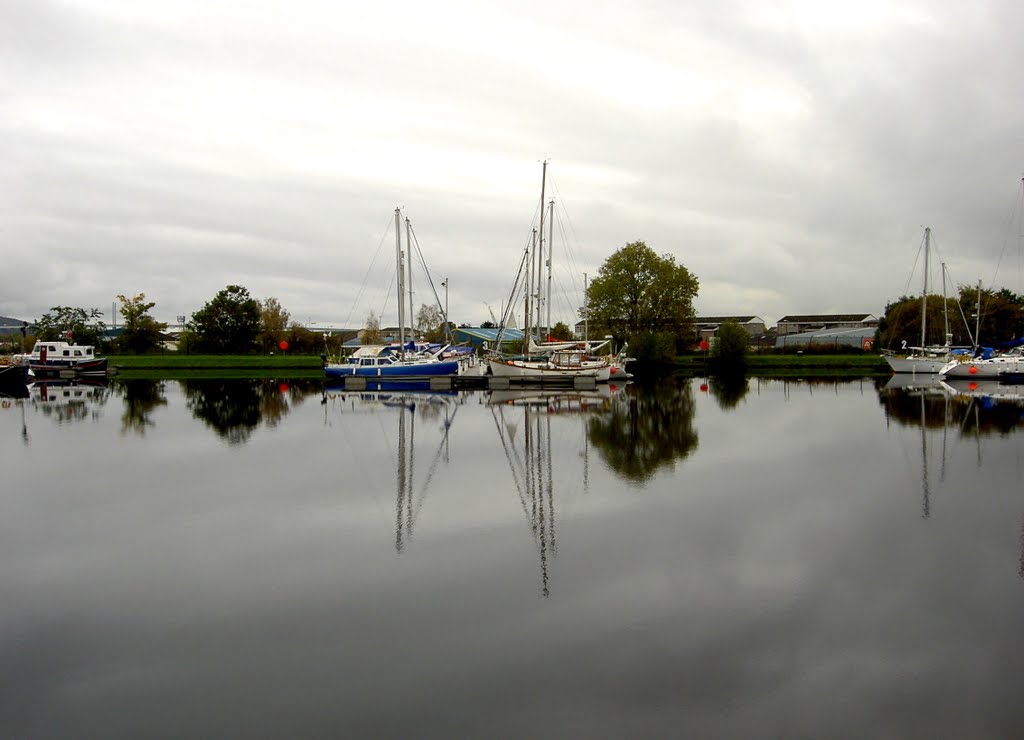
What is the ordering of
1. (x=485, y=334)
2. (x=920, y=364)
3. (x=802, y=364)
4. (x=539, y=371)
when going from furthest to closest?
1. (x=485, y=334)
2. (x=802, y=364)
3. (x=920, y=364)
4. (x=539, y=371)

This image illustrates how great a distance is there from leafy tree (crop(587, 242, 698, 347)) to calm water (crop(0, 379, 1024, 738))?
55.1 metres

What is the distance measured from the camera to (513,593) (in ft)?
28.6

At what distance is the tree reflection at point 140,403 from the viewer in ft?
83.8

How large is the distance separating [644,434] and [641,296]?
5346 cm

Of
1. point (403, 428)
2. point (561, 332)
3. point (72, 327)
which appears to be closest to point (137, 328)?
point (72, 327)

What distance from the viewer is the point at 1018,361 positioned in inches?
2042

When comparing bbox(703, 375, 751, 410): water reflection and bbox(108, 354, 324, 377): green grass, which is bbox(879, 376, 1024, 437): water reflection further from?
bbox(108, 354, 324, 377): green grass

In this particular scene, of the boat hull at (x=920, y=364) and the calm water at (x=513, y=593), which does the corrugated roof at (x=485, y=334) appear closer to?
the boat hull at (x=920, y=364)

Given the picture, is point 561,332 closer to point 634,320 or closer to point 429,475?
point 634,320

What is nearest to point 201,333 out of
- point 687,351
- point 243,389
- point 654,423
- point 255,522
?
point 243,389

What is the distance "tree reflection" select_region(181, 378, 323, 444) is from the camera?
82.2ft

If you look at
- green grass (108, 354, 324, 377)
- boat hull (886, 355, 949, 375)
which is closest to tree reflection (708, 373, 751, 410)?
boat hull (886, 355, 949, 375)

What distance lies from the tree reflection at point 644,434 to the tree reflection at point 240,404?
9942 mm

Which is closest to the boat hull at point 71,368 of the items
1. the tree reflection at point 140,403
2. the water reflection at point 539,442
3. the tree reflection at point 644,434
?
the tree reflection at point 140,403
